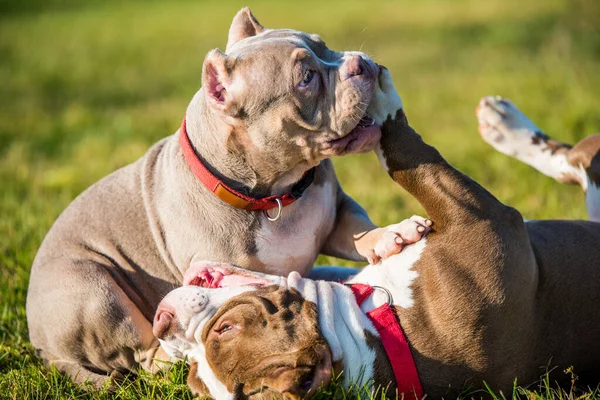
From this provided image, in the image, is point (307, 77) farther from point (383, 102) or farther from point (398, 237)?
point (398, 237)

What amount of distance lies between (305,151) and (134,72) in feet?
33.8

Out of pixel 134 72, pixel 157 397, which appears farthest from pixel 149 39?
pixel 157 397

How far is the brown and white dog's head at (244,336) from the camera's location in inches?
136

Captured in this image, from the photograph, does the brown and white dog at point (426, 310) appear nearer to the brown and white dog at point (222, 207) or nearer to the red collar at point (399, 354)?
the red collar at point (399, 354)

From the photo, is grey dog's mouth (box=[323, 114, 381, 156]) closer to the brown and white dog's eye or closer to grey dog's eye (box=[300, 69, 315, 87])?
grey dog's eye (box=[300, 69, 315, 87])

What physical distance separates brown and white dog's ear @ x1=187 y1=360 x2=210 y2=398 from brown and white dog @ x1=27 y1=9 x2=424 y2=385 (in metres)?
0.73

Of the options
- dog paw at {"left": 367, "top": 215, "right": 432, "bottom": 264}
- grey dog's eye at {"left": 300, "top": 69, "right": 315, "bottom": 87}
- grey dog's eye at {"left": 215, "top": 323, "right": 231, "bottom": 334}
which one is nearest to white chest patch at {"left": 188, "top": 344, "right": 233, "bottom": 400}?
grey dog's eye at {"left": 215, "top": 323, "right": 231, "bottom": 334}

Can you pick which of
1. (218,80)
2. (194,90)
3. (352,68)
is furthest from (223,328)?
(194,90)

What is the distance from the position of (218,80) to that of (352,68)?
0.67 metres

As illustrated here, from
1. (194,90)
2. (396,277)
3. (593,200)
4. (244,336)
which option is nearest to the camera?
(244,336)

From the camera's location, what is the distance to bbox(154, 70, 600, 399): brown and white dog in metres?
3.58

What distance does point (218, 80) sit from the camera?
14.0 feet

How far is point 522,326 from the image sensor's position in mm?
3938

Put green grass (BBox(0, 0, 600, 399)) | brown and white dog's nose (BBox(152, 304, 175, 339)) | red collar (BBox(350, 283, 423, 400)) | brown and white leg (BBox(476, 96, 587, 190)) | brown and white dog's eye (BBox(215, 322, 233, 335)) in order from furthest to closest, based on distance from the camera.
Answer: green grass (BBox(0, 0, 600, 399)), brown and white leg (BBox(476, 96, 587, 190)), brown and white dog's nose (BBox(152, 304, 175, 339)), red collar (BBox(350, 283, 423, 400)), brown and white dog's eye (BBox(215, 322, 233, 335))
